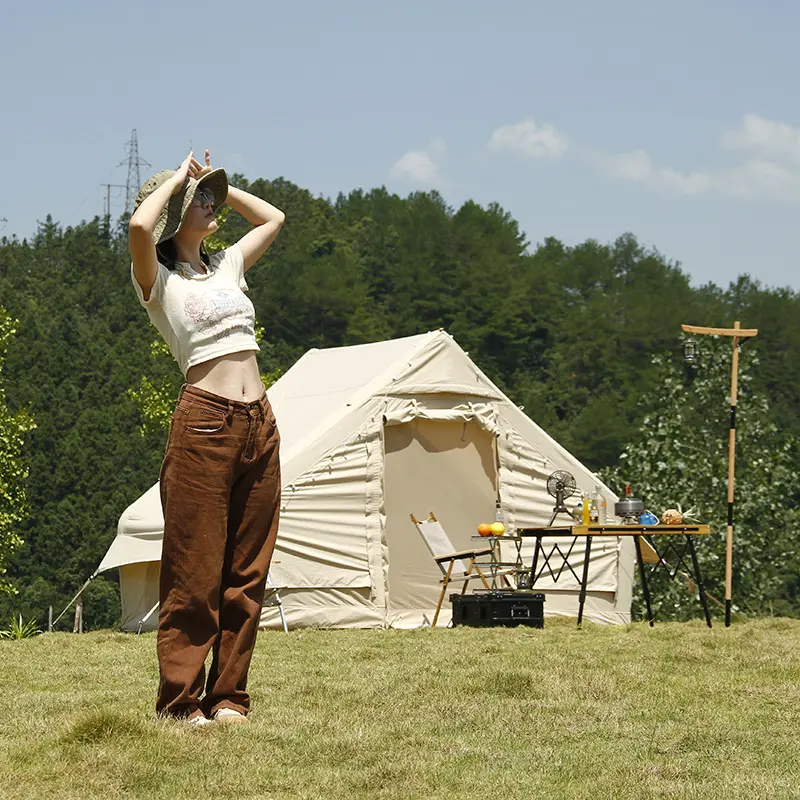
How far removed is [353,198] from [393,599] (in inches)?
1804

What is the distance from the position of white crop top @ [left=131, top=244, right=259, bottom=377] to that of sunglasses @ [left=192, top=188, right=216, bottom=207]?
7.3 inches

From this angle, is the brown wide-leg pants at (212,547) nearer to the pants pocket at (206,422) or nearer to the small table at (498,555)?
the pants pocket at (206,422)

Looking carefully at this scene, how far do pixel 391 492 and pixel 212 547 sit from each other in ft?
20.1

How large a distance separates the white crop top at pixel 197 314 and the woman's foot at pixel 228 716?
0.95 meters

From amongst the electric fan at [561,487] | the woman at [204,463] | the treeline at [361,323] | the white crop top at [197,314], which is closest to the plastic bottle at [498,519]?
the electric fan at [561,487]

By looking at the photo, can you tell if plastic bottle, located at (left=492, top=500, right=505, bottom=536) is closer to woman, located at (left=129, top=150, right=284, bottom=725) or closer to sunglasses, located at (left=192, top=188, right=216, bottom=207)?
woman, located at (left=129, top=150, right=284, bottom=725)

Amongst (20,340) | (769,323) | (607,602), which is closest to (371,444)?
(607,602)

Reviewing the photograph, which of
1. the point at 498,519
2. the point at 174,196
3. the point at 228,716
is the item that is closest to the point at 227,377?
the point at 174,196

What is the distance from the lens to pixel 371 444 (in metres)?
9.69

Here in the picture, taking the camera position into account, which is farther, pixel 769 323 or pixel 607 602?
pixel 769 323

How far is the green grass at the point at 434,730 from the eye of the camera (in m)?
3.04

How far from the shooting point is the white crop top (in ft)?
12.4

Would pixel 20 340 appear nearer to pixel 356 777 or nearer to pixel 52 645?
pixel 52 645

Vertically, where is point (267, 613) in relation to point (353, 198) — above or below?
below
